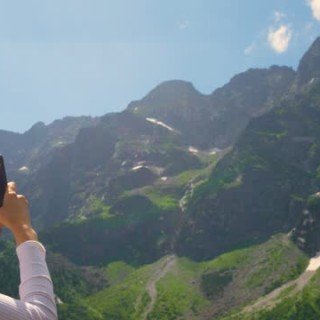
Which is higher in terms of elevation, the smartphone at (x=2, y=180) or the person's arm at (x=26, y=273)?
the smartphone at (x=2, y=180)

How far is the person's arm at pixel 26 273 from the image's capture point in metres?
5.32

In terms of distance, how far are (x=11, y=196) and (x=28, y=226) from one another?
391 mm

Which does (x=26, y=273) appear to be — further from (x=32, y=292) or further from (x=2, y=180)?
(x=2, y=180)

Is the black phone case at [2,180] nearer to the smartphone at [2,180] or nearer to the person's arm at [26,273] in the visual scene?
the smartphone at [2,180]

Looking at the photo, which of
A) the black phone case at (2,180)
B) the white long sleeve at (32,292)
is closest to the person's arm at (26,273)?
the white long sleeve at (32,292)

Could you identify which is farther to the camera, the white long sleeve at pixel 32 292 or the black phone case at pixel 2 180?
the black phone case at pixel 2 180

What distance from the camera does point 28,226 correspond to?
20.2 ft

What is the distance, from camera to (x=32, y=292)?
221 inches

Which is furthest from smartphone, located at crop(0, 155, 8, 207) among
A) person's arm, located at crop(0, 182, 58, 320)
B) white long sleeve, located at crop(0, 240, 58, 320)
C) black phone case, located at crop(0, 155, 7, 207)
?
white long sleeve, located at crop(0, 240, 58, 320)

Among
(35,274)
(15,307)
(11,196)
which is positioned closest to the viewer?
(15,307)

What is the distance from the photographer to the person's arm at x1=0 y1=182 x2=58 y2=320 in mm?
5324

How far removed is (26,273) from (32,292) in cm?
21

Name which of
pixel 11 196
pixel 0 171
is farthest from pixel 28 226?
pixel 0 171

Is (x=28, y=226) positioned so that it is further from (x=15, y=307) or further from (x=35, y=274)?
(x=15, y=307)
